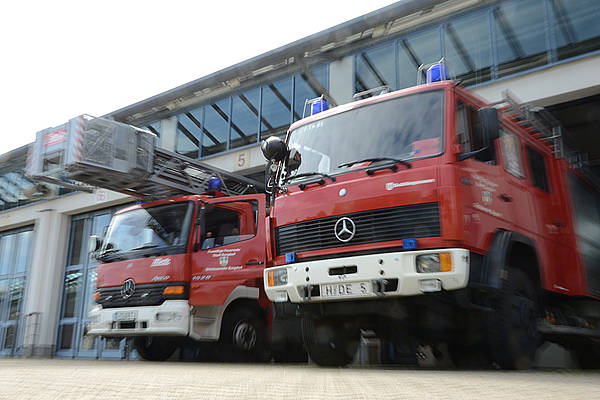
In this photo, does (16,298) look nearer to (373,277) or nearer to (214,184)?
(214,184)

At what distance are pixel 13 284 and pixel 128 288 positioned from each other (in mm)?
11240

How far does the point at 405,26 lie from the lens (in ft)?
34.2

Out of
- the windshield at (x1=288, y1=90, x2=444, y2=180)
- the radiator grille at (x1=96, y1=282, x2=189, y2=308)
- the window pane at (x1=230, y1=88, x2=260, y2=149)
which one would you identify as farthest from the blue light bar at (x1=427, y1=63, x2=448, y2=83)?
the window pane at (x1=230, y1=88, x2=260, y2=149)

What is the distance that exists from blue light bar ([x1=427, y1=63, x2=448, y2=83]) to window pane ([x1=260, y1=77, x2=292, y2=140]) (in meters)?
6.45

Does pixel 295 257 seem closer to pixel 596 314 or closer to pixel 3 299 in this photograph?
pixel 596 314

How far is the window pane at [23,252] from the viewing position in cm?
1722

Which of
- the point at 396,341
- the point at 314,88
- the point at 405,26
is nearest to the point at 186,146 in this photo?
the point at 314,88

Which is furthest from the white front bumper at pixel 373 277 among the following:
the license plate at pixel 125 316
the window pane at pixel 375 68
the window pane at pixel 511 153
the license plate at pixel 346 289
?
the window pane at pixel 375 68

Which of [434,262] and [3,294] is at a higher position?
[3,294]

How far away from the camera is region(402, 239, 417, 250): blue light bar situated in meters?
4.80

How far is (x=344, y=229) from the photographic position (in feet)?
17.1

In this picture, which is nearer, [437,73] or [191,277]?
[437,73]

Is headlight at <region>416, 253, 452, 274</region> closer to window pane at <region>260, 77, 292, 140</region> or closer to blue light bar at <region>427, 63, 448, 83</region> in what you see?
blue light bar at <region>427, 63, 448, 83</region>

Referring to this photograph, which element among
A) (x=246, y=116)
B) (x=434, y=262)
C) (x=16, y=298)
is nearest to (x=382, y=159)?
(x=434, y=262)
